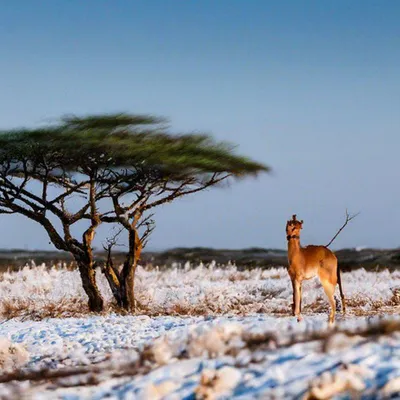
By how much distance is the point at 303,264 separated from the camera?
1084cm

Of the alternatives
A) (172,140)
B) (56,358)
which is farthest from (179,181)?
(56,358)

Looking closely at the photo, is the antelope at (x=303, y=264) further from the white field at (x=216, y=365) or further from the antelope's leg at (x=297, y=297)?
the white field at (x=216, y=365)

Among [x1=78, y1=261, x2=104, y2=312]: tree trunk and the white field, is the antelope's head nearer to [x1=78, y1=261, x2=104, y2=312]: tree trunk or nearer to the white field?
the white field

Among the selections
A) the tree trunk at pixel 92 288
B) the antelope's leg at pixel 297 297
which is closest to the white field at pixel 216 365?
the antelope's leg at pixel 297 297

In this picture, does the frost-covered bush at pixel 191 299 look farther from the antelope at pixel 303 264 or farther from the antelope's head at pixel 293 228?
the antelope's head at pixel 293 228

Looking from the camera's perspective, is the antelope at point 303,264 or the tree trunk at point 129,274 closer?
the antelope at point 303,264

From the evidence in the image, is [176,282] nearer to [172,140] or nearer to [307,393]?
[172,140]

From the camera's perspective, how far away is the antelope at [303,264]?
10.7 metres

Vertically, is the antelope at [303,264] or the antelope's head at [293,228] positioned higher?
the antelope's head at [293,228]

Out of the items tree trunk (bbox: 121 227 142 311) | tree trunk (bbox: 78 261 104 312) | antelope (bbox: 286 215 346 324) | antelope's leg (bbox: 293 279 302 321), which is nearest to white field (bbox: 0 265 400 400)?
antelope's leg (bbox: 293 279 302 321)

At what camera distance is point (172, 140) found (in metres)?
16.7

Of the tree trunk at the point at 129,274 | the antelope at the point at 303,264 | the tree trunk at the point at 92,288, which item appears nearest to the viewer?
the antelope at the point at 303,264

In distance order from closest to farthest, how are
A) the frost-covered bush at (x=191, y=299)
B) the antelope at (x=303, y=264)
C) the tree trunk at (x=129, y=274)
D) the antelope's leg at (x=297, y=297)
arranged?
1. the antelope's leg at (x=297, y=297)
2. the antelope at (x=303, y=264)
3. the frost-covered bush at (x=191, y=299)
4. the tree trunk at (x=129, y=274)

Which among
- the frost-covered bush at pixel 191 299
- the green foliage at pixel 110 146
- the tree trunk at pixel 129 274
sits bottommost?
the frost-covered bush at pixel 191 299
